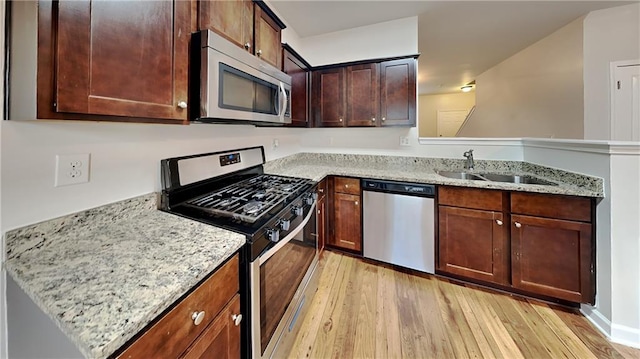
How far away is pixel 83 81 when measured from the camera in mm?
724

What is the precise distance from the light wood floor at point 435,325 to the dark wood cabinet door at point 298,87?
157cm

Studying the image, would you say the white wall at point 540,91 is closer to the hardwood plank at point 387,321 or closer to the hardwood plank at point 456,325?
the hardwood plank at point 456,325

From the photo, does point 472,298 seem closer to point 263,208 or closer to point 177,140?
point 263,208

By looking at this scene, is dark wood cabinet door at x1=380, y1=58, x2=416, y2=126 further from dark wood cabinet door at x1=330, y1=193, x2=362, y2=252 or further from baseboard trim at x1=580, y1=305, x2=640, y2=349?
baseboard trim at x1=580, y1=305, x2=640, y2=349

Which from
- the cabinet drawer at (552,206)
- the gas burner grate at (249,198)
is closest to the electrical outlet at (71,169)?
the gas burner grate at (249,198)

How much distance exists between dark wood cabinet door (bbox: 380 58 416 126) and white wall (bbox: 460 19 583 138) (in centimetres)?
198

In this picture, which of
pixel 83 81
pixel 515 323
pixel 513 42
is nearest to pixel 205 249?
pixel 83 81

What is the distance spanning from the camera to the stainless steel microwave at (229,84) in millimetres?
1103

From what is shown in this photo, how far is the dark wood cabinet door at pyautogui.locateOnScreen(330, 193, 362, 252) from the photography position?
8.11 ft

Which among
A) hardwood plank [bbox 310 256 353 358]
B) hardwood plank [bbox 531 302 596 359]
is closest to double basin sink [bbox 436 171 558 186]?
hardwood plank [bbox 531 302 596 359]

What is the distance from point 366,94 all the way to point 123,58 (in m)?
2.19

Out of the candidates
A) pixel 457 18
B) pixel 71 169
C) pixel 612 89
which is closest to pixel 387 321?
pixel 71 169

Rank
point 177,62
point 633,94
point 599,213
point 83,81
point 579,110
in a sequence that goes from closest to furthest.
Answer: point 83,81 < point 177,62 < point 599,213 < point 633,94 < point 579,110

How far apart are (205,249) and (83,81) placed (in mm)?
610
